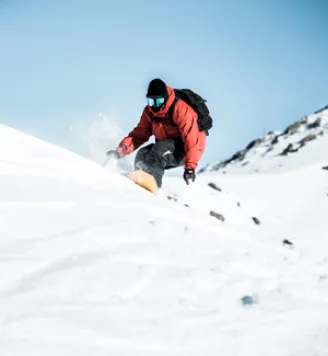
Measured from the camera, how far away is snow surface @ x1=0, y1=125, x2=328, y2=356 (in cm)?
226

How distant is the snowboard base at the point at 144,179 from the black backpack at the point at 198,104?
0.91 meters

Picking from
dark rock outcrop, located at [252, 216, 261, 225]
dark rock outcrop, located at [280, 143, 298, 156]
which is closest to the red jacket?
dark rock outcrop, located at [252, 216, 261, 225]

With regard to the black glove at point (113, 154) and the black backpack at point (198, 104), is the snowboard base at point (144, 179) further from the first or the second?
the black glove at point (113, 154)

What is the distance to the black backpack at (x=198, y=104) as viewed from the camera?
673cm

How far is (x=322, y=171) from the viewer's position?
39.1 ft

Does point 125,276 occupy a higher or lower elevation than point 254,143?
lower

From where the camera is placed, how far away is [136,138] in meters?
7.53

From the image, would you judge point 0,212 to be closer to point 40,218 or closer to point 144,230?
point 40,218

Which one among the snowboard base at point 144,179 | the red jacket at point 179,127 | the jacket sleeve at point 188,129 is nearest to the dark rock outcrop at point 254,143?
the red jacket at point 179,127

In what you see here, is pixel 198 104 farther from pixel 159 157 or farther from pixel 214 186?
pixel 214 186

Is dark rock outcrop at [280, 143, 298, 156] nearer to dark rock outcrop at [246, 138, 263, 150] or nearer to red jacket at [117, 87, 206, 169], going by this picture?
dark rock outcrop at [246, 138, 263, 150]

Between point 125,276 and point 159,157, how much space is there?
4248mm

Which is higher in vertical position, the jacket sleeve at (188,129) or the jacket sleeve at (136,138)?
the jacket sleeve at (136,138)

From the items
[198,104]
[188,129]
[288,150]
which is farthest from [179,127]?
[288,150]
